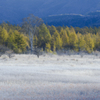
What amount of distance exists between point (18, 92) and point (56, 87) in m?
1.56

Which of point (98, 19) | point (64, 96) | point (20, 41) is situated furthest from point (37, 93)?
point (98, 19)

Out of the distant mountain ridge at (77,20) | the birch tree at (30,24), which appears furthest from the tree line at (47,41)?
the distant mountain ridge at (77,20)

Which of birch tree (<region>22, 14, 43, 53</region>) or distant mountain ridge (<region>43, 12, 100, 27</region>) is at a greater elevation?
distant mountain ridge (<region>43, 12, 100, 27</region>)

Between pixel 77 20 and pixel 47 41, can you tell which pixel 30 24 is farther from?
pixel 77 20

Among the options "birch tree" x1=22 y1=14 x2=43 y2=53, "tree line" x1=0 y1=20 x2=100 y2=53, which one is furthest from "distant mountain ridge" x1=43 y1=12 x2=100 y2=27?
"birch tree" x1=22 y1=14 x2=43 y2=53

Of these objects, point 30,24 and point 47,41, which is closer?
point 30,24

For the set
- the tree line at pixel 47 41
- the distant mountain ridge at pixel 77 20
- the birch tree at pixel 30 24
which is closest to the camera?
the birch tree at pixel 30 24

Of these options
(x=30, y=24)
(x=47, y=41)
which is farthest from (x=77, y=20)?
(x=30, y=24)

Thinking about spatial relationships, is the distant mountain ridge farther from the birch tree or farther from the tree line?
the birch tree

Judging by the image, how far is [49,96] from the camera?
18.7 feet

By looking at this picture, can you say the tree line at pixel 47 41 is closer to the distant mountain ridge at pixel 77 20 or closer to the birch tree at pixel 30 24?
the birch tree at pixel 30 24

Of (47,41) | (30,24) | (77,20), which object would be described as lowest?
(47,41)

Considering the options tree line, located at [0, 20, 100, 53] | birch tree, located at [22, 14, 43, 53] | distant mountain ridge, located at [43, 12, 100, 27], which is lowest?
tree line, located at [0, 20, 100, 53]

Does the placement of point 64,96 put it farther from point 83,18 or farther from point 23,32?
point 83,18
